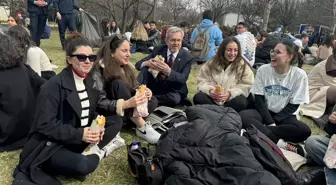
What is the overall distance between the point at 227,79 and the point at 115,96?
70.4 inches

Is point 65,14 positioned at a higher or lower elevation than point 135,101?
higher

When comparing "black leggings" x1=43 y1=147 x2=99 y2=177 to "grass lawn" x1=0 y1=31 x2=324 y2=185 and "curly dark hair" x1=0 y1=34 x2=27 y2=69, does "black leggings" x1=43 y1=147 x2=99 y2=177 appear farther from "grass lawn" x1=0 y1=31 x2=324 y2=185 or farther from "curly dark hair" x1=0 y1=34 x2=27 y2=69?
"curly dark hair" x1=0 y1=34 x2=27 y2=69

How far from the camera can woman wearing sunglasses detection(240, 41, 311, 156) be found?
11.9 feet

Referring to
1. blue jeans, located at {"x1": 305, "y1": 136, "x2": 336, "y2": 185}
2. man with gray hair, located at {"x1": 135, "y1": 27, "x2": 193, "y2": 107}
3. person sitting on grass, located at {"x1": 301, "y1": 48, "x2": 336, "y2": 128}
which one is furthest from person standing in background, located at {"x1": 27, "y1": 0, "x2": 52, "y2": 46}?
blue jeans, located at {"x1": 305, "y1": 136, "x2": 336, "y2": 185}

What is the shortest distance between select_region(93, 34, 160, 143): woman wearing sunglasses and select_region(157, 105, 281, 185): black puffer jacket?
0.76 metres

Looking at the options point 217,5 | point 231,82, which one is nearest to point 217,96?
point 231,82

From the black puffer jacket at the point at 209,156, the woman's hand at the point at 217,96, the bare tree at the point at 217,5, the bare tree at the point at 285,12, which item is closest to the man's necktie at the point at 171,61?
the woman's hand at the point at 217,96

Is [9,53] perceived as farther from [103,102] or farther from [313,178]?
[313,178]

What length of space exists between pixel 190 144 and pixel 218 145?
0.23 meters

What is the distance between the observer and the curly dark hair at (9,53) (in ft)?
9.46

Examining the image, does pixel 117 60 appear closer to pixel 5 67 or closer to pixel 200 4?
pixel 5 67

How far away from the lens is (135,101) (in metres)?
3.25

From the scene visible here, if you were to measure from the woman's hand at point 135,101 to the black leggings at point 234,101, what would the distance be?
1.24 metres

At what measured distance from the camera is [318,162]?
126 inches
